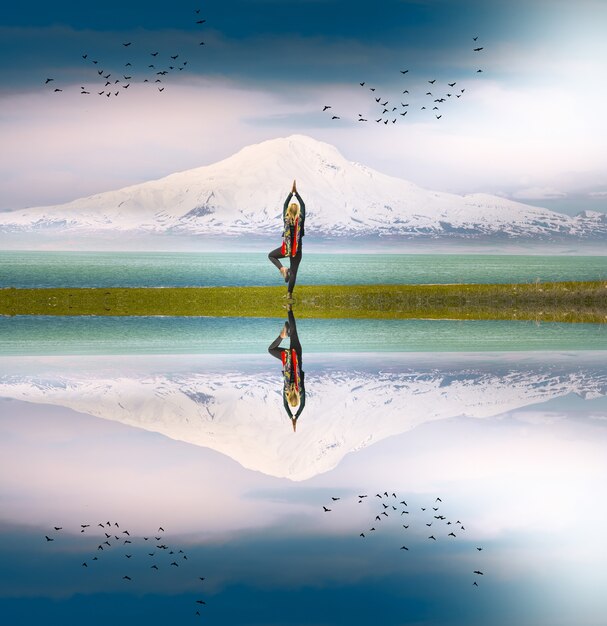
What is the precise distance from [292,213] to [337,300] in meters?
11.8

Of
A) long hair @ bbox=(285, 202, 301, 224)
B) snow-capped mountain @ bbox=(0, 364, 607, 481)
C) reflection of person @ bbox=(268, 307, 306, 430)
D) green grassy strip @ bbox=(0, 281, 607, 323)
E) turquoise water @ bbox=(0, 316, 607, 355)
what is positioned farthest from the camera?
green grassy strip @ bbox=(0, 281, 607, 323)

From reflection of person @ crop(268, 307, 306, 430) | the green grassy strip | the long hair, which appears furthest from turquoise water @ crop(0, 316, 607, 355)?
the green grassy strip

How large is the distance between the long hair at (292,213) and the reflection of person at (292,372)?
8403 mm

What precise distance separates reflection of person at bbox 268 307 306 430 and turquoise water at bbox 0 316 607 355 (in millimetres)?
449

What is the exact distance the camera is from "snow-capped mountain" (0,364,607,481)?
2167 cm

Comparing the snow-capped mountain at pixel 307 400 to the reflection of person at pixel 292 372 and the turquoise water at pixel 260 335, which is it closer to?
the reflection of person at pixel 292 372

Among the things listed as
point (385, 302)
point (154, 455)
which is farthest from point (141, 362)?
point (385, 302)

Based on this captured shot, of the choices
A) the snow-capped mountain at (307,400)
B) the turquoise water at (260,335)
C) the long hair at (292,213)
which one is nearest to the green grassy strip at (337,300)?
the turquoise water at (260,335)

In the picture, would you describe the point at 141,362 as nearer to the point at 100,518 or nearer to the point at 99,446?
the point at 99,446

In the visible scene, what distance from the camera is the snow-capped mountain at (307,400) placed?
853 inches

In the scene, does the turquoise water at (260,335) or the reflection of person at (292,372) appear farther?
the turquoise water at (260,335)

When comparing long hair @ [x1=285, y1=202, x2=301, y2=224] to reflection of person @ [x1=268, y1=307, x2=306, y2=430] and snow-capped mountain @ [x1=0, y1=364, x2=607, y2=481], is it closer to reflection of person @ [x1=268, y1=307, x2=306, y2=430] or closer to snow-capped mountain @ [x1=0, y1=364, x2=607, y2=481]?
reflection of person @ [x1=268, y1=307, x2=306, y2=430]

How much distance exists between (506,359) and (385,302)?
102 feet

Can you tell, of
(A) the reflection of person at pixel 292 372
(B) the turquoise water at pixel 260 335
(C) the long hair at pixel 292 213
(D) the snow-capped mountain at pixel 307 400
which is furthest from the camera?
(C) the long hair at pixel 292 213
